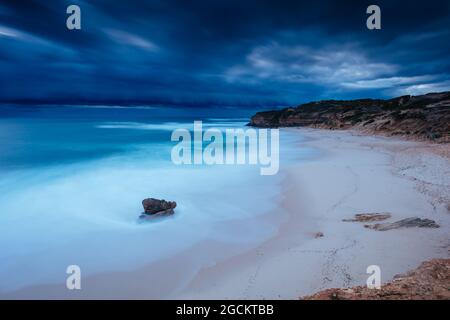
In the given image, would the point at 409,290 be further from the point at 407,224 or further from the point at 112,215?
the point at 112,215

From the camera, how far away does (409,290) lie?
3811 mm

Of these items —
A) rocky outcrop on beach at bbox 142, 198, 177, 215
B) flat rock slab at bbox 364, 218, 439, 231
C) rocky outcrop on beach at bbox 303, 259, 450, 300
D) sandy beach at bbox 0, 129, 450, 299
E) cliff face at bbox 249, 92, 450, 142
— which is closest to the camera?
rocky outcrop on beach at bbox 303, 259, 450, 300

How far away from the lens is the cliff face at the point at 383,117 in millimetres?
24938

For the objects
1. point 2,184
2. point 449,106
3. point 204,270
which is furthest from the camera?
point 449,106

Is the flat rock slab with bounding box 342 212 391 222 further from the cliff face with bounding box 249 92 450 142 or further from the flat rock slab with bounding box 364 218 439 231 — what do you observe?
the cliff face with bounding box 249 92 450 142

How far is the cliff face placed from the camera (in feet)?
81.8

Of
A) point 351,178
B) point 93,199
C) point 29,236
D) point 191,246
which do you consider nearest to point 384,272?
point 191,246

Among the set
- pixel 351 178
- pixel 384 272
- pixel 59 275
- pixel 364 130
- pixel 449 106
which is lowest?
pixel 59 275

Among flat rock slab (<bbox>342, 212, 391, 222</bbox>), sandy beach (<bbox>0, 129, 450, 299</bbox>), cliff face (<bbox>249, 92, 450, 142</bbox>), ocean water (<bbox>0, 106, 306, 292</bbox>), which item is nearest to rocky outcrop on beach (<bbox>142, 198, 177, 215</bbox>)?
ocean water (<bbox>0, 106, 306, 292</bbox>)

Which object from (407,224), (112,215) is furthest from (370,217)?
(112,215)

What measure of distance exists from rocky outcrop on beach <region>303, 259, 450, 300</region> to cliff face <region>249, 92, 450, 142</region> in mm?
20523

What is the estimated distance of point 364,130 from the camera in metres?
33.2

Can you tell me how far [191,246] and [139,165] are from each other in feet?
40.7
